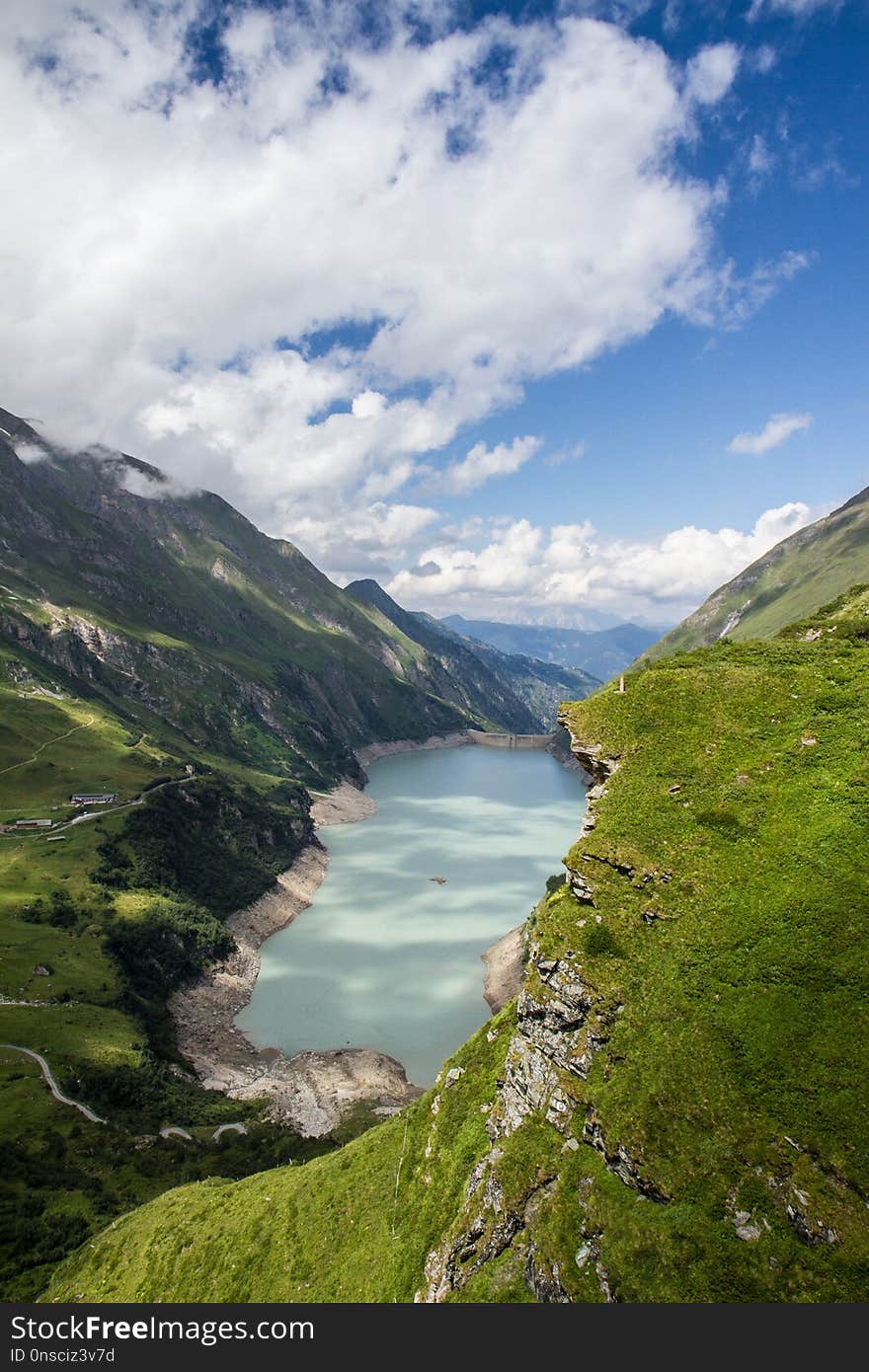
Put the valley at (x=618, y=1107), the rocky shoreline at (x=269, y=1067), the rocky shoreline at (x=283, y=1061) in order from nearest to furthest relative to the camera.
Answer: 1. the valley at (x=618, y=1107)
2. the rocky shoreline at (x=269, y=1067)
3. the rocky shoreline at (x=283, y=1061)

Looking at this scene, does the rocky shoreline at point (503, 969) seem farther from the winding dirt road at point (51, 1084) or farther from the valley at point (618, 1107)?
the winding dirt road at point (51, 1084)

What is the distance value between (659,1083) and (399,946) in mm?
92520

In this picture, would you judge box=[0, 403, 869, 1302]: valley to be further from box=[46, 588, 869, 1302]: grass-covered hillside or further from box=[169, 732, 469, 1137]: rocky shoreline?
box=[169, 732, 469, 1137]: rocky shoreline

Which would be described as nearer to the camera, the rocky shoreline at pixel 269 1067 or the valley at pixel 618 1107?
the valley at pixel 618 1107

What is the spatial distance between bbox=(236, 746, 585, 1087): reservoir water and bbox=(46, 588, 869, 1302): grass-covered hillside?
150 feet

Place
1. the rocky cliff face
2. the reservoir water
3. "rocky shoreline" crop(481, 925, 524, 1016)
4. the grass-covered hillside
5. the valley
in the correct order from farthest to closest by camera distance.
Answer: "rocky shoreline" crop(481, 925, 524, 1016) → the reservoir water → the rocky cliff face → the valley → the grass-covered hillside

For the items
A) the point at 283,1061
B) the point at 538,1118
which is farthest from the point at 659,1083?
the point at 283,1061

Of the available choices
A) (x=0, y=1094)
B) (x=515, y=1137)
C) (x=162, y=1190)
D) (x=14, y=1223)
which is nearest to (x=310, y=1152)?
(x=162, y=1190)

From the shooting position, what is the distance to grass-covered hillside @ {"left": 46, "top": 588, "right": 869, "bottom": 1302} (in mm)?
20000

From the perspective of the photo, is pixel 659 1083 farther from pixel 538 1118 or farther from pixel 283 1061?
pixel 283 1061

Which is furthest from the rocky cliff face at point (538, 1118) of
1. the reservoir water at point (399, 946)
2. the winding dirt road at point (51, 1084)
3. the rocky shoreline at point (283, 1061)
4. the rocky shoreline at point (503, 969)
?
the rocky shoreline at point (503, 969)

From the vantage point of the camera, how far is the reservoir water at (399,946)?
281ft

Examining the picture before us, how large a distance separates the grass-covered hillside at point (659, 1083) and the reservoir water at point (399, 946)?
4574 cm

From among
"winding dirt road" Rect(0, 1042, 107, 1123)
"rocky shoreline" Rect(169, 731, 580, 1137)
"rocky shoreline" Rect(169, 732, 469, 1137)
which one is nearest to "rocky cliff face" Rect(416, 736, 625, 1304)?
"rocky shoreline" Rect(169, 731, 580, 1137)
